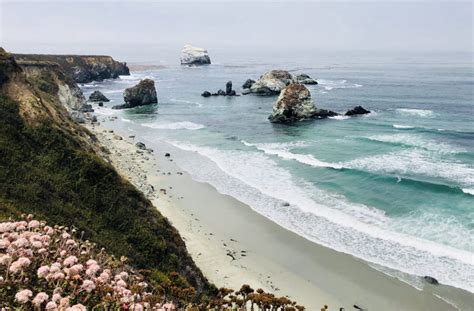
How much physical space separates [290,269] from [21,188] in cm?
1521

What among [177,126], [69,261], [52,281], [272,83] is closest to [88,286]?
[52,281]

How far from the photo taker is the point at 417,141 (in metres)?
53.2

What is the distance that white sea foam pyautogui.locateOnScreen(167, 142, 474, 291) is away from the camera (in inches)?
952

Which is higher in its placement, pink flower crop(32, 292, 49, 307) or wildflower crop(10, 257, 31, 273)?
wildflower crop(10, 257, 31, 273)

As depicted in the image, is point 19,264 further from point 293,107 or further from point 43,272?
point 293,107

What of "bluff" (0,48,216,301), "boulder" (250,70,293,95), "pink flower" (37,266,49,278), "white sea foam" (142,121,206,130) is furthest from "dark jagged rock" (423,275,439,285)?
"boulder" (250,70,293,95)

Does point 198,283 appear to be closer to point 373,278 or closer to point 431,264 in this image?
point 373,278

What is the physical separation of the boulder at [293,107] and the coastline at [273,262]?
116 feet

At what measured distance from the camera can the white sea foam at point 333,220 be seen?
24188 millimetres

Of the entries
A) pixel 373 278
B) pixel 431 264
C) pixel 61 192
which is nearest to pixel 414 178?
pixel 431 264

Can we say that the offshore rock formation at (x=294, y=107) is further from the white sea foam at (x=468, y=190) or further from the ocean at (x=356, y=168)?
the white sea foam at (x=468, y=190)

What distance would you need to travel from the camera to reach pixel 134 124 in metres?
69.9

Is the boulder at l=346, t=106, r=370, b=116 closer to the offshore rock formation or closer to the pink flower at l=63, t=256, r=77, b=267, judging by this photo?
the offshore rock formation

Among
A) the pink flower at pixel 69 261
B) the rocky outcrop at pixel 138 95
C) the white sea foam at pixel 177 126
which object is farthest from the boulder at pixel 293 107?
the pink flower at pixel 69 261
